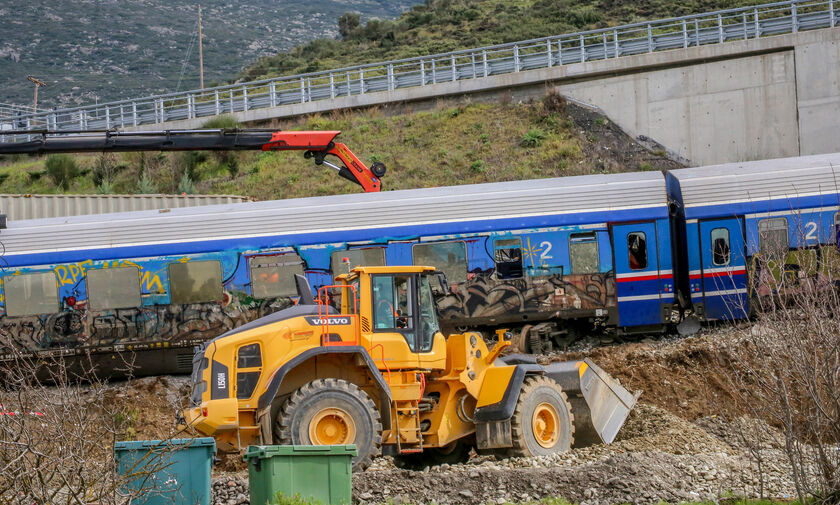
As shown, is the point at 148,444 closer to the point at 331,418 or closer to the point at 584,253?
the point at 331,418

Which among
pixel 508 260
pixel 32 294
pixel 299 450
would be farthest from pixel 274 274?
pixel 299 450

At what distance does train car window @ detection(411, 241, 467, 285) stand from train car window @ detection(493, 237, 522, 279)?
0.61 meters

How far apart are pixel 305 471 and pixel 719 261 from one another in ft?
39.4

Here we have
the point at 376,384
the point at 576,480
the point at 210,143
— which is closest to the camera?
the point at 576,480

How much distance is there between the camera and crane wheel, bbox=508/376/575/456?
12297mm

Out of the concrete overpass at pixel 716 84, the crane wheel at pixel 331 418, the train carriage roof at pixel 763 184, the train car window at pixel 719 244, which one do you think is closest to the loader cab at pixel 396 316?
the crane wheel at pixel 331 418

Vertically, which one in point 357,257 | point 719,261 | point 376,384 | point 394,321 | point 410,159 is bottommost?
point 376,384

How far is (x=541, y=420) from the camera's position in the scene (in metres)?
12.7

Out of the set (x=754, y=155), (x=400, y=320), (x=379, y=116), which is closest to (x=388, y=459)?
(x=400, y=320)

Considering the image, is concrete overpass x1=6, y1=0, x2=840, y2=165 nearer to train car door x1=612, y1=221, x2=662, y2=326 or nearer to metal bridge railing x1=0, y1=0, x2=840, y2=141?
metal bridge railing x1=0, y1=0, x2=840, y2=141

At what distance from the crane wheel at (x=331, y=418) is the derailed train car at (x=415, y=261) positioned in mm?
7789

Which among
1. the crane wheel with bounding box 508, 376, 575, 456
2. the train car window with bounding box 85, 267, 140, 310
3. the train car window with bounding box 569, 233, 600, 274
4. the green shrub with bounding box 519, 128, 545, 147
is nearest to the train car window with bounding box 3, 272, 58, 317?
the train car window with bounding box 85, 267, 140, 310

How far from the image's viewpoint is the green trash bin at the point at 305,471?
30.9 ft

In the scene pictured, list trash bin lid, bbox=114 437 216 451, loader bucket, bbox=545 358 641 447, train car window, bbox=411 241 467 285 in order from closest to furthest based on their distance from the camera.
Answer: trash bin lid, bbox=114 437 216 451, loader bucket, bbox=545 358 641 447, train car window, bbox=411 241 467 285
